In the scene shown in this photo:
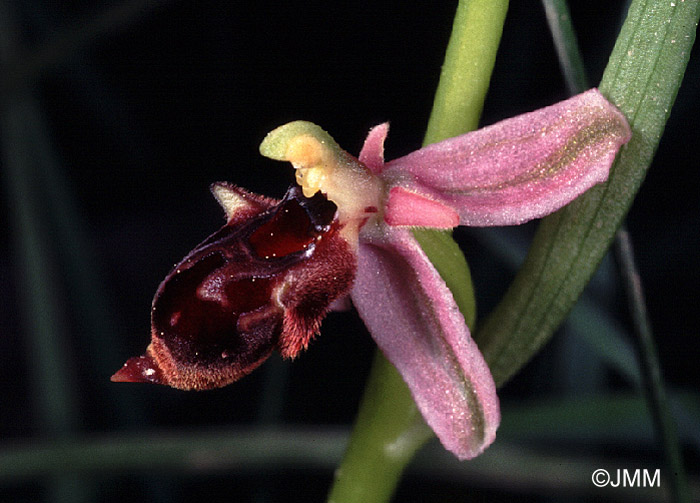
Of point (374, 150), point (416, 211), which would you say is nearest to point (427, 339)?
point (416, 211)

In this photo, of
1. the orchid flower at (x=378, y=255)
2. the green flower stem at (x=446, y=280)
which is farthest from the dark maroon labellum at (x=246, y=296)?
the green flower stem at (x=446, y=280)

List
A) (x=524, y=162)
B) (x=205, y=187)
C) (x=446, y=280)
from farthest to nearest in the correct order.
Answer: (x=205, y=187) < (x=446, y=280) < (x=524, y=162)

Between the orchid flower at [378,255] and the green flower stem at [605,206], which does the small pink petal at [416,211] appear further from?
the green flower stem at [605,206]

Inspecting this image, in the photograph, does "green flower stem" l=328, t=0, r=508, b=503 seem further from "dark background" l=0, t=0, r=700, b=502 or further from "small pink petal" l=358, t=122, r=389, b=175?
"dark background" l=0, t=0, r=700, b=502

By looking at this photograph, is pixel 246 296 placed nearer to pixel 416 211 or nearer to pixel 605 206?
A: pixel 416 211

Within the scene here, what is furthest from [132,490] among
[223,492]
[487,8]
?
[487,8]

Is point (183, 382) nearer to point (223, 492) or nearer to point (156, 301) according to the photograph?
point (156, 301)
